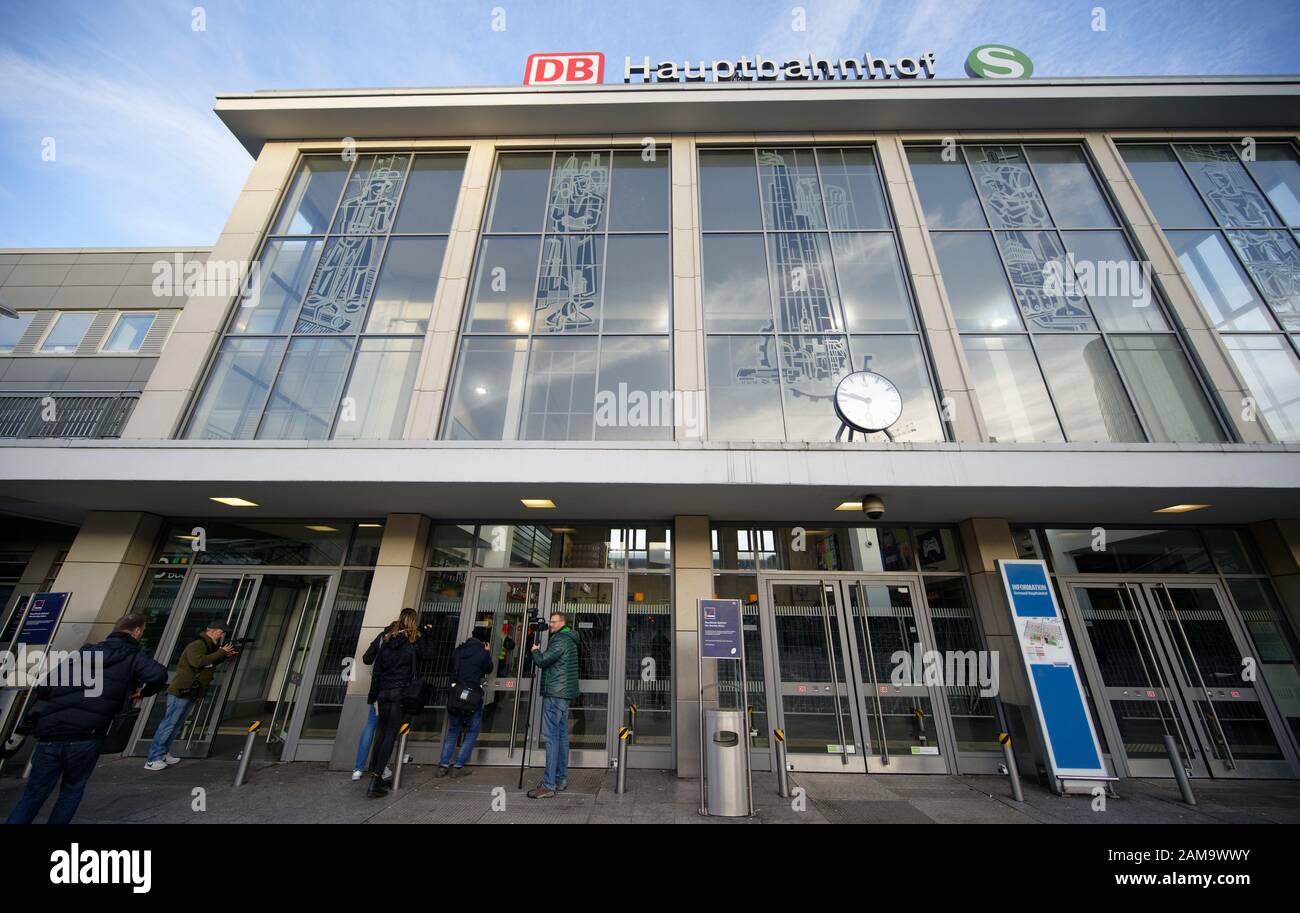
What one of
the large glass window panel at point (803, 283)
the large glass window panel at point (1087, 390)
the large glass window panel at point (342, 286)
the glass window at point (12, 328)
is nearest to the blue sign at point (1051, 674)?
the large glass window panel at point (1087, 390)

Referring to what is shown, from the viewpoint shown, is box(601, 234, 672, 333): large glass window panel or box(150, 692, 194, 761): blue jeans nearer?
box(150, 692, 194, 761): blue jeans

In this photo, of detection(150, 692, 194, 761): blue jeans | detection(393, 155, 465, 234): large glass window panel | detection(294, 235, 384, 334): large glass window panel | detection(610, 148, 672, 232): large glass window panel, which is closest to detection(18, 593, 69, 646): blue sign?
detection(150, 692, 194, 761): blue jeans

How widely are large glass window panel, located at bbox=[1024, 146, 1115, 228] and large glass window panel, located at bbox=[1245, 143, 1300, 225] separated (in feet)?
11.1

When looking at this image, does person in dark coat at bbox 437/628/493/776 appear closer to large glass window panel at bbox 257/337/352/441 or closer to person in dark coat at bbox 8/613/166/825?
person in dark coat at bbox 8/613/166/825

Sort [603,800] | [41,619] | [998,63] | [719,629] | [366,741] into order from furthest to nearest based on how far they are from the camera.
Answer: [998,63]
[41,619]
[719,629]
[366,741]
[603,800]

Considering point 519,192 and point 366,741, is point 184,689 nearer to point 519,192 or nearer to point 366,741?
point 366,741

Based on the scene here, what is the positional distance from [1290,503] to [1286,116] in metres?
9.13

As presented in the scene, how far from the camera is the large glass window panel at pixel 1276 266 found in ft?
28.7

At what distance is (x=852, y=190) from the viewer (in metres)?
9.98

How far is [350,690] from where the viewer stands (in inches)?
280

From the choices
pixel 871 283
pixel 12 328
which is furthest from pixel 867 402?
pixel 12 328

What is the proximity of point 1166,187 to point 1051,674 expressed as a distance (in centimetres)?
1048

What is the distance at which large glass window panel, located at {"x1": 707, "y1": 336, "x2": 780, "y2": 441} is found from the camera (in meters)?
7.91
